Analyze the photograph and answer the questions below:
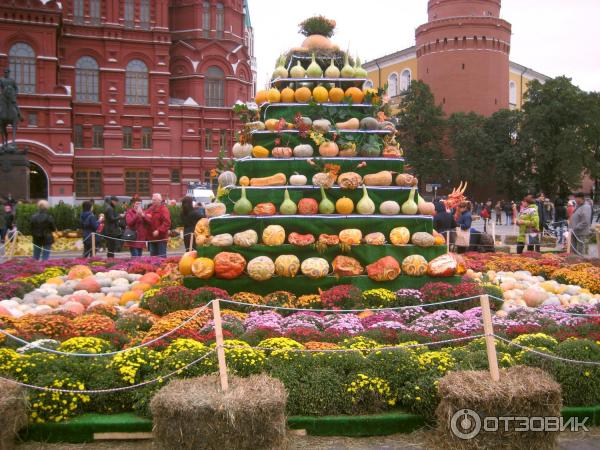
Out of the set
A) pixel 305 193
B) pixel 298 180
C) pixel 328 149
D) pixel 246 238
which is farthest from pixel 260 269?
pixel 328 149

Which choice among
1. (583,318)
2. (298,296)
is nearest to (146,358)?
(298,296)

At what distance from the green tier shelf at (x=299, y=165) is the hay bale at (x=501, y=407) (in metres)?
6.09

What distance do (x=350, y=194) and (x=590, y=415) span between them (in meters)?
5.47

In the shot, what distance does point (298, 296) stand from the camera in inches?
364

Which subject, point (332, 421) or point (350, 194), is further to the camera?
point (350, 194)

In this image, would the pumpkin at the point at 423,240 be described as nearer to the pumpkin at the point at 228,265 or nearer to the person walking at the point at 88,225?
the pumpkin at the point at 228,265

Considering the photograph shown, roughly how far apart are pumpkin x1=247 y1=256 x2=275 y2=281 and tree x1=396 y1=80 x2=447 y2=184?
43.8m

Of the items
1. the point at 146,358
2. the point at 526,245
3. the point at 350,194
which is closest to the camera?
the point at 146,358

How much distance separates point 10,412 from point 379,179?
6.90 metres

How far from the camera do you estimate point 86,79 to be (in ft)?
143

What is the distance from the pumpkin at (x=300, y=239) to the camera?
942 cm

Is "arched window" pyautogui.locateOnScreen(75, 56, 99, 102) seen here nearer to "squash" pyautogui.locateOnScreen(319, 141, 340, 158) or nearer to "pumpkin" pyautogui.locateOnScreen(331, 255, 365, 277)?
"squash" pyautogui.locateOnScreen(319, 141, 340, 158)

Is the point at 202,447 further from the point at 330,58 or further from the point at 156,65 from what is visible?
the point at 156,65

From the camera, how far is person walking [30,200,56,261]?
14750 mm
